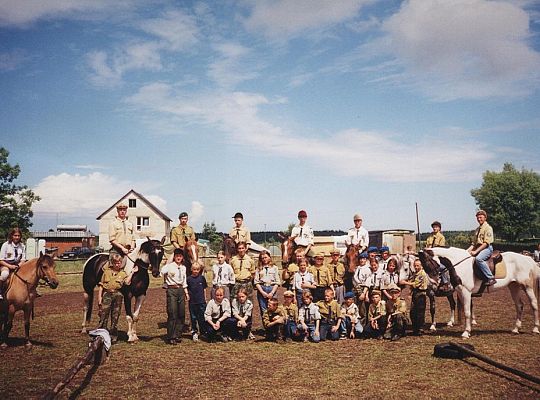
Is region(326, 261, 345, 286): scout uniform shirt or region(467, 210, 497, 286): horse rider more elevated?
region(467, 210, 497, 286): horse rider

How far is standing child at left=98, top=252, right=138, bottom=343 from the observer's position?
870cm

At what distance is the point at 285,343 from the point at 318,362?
5.59 feet

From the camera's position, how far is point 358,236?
11133 mm

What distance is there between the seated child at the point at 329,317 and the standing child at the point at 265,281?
1.15 meters

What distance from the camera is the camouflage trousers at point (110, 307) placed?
8.68 meters

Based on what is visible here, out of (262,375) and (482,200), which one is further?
(482,200)

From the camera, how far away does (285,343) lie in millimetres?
9250

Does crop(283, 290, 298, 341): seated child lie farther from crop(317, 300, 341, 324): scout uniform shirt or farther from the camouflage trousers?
the camouflage trousers

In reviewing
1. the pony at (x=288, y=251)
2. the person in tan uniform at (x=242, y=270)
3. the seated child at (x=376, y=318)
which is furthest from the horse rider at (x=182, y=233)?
the seated child at (x=376, y=318)

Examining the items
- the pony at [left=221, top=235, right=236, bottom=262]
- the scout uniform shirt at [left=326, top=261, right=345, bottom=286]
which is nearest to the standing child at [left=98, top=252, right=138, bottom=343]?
the pony at [left=221, top=235, right=236, bottom=262]

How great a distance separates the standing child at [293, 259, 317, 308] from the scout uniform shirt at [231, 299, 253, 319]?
3.77 ft

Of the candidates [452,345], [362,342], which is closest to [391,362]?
[452,345]

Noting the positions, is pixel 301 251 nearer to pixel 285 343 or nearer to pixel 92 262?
pixel 285 343

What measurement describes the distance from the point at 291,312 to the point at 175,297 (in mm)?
2588
